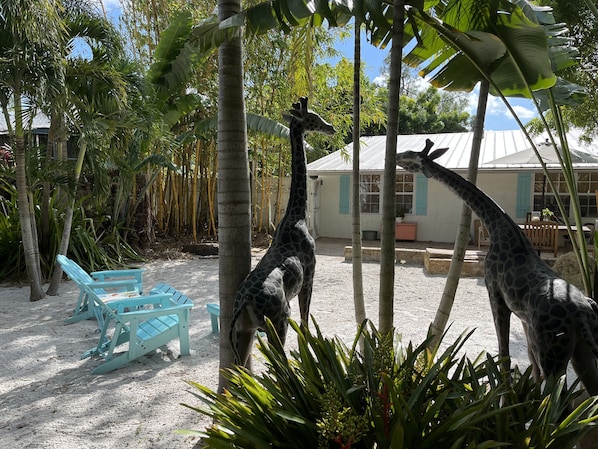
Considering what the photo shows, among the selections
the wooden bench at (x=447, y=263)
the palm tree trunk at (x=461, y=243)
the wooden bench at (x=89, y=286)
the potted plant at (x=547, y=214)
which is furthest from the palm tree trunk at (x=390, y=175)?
the potted plant at (x=547, y=214)

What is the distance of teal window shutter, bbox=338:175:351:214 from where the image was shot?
1478 cm

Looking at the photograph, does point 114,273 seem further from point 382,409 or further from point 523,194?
point 523,194

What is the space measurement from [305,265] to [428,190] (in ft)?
38.5

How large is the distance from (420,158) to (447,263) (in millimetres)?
6540

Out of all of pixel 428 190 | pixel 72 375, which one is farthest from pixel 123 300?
pixel 428 190

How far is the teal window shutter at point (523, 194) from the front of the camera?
1271cm

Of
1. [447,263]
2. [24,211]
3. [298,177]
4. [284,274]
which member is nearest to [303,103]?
[298,177]

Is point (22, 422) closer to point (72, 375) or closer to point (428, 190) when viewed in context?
point (72, 375)

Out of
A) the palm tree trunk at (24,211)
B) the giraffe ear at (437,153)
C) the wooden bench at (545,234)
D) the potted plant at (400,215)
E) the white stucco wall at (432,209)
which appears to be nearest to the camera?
the giraffe ear at (437,153)

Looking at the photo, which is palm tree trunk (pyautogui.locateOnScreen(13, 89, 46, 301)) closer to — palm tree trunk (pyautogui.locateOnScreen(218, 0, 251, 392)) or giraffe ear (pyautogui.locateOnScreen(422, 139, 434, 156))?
palm tree trunk (pyautogui.locateOnScreen(218, 0, 251, 392))

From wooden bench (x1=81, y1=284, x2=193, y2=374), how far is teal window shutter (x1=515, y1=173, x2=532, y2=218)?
11434mm

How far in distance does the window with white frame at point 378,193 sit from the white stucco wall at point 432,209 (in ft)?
1.12

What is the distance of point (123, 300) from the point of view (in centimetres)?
503

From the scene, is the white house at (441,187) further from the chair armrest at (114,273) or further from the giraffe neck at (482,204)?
the giraffe neck at (482,204)
